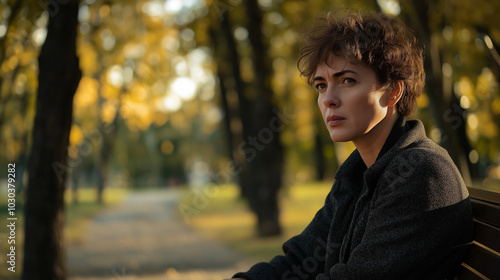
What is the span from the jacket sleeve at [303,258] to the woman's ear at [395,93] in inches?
21.3

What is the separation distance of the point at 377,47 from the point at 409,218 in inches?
26.9

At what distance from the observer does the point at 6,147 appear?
29172 millimetres

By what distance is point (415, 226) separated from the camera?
6.10ft

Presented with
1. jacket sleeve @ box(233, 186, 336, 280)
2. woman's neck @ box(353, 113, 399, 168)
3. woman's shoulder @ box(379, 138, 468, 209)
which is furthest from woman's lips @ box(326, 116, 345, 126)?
jacket sleeve @ box(233, 186, 336, 280)

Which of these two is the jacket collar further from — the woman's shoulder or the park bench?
the park bench

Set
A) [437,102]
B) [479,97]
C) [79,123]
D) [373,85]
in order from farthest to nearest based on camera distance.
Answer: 1. [79,123]
2. [479,97]
3. [437,102]
4. [373,85]

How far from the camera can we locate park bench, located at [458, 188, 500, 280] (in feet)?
6.07

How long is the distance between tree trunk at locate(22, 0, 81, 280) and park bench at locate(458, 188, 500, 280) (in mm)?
4590

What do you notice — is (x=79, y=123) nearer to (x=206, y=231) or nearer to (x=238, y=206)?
(x=238, y=206)

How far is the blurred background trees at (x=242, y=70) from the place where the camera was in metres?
8.47

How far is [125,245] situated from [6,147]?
19.8 meters

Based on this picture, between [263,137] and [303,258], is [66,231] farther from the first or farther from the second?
[303,258]

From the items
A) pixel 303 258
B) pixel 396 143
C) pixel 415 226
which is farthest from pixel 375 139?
pixel 303 258

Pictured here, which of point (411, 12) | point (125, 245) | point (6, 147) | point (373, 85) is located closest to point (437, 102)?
point (411, 12)
